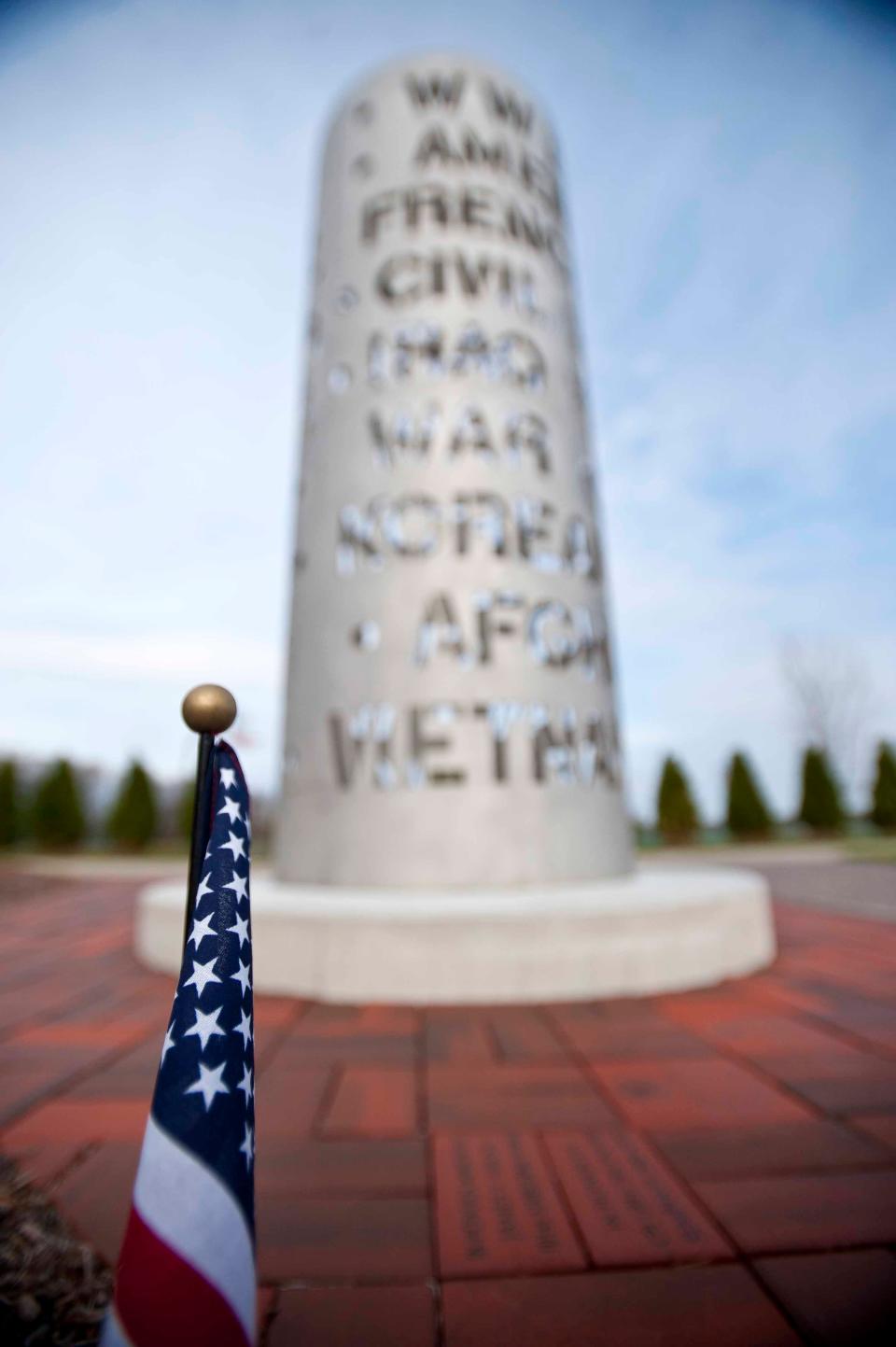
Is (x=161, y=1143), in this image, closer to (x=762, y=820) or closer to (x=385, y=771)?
(x=385, y=771)

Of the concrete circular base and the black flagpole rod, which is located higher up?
the black flagpole rod

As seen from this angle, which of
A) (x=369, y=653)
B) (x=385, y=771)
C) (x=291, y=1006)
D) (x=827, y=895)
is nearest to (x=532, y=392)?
(x=369, y=653)

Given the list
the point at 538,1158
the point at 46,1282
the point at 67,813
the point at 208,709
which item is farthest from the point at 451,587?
the point at 67,813

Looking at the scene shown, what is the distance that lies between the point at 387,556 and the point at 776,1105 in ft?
11.4

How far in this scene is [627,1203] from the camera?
1538 millimetres

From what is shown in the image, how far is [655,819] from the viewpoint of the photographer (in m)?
21.2

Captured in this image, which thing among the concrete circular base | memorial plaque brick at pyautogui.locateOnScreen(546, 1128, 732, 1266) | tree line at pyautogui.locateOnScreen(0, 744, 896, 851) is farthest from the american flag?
tree line at pyautogui.locateOnScreen(0, 744, 896, 851)

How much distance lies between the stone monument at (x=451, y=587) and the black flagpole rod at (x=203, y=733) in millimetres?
2208

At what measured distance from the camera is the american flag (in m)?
0.78

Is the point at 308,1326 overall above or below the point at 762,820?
below

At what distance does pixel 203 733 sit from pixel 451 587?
11.2 ft

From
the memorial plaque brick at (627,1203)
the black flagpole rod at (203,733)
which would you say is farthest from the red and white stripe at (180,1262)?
the memorial plaque brick at (627,1203)

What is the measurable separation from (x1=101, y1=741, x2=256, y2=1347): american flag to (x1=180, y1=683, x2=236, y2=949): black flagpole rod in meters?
0.13

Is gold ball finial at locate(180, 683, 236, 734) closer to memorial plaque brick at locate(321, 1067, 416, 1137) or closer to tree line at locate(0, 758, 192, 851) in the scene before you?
memorial plaque brick at locate(321, 1067, 416, 1137)
